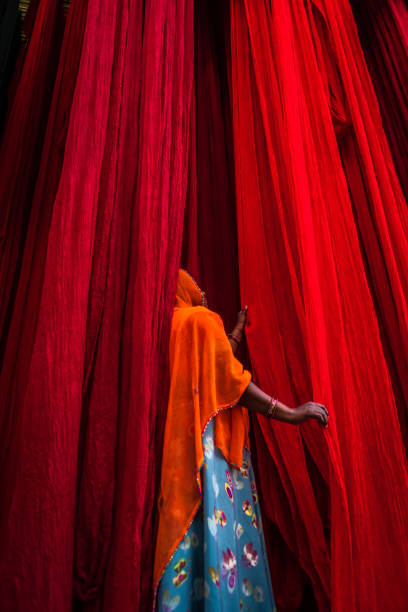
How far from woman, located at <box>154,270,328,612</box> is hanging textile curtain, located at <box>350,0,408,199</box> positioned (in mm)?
1069

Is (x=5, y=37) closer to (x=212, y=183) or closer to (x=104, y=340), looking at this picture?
(x=212, y=183)

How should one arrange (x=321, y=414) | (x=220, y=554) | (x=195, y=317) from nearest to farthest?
1. (x=220, y=554)
2. (x=321, y=414)
3. (x=195, y=317)

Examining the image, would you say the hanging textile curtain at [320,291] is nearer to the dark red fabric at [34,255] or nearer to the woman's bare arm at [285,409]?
the woman's bare arm at [285,409]

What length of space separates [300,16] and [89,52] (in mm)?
864

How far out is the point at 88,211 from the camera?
91cm

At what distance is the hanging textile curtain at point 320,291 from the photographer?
85 cm

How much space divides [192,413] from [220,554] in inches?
11.3

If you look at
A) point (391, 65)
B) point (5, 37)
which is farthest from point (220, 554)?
point (391, 65)

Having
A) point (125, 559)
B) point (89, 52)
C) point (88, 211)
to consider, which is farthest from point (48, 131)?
point (125, 559)

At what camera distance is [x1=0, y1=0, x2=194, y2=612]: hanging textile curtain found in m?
0.68

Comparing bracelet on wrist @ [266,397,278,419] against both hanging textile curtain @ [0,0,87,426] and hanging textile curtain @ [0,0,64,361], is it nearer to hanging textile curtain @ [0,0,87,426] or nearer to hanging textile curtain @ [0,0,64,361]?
hanging textile curtain @ [0,0,87,426]

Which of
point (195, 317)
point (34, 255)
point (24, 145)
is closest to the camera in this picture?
point (195, 317)

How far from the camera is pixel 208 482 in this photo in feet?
2.70

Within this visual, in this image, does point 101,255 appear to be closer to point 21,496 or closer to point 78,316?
point 78,316
